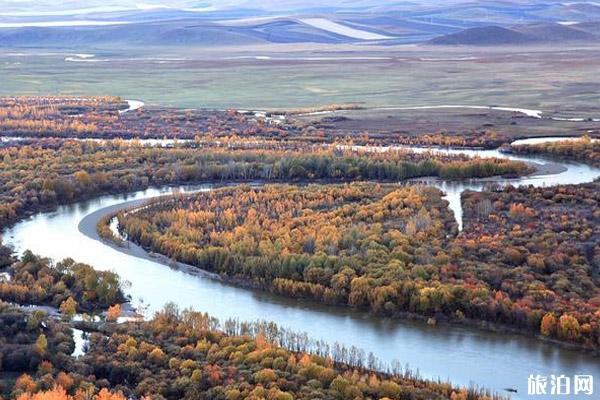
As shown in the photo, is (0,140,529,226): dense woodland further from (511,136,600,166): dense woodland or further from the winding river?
the winding river

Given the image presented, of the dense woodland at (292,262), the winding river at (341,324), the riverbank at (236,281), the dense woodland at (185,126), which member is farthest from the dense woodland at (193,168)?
the dense woodland at (185,126)

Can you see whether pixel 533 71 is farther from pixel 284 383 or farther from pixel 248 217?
pixel 284 383

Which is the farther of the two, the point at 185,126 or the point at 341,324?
the point at 185,126

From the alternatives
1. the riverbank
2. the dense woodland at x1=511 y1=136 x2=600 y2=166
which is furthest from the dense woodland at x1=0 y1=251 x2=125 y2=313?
the dense woodland at x1=511 y1=136 x2=600 y2=166

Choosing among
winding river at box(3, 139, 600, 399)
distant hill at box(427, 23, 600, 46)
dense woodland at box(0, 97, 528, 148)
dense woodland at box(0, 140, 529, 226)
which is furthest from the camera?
distant hill at box(427, 23, 600, 46)

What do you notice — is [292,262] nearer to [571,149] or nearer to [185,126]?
[571,149]

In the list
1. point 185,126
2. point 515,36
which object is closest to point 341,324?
point 185,126

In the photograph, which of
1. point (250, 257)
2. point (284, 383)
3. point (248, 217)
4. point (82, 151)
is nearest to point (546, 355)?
point (284, 383)
